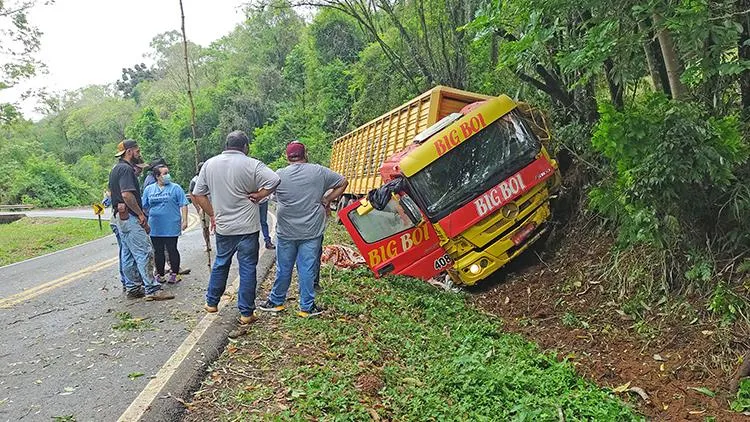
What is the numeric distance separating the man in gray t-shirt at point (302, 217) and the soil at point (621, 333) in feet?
7.02

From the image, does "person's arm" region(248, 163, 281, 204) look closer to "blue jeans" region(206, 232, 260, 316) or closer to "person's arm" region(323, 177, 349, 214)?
"blue jeans" region(206, 232, 260, 316)

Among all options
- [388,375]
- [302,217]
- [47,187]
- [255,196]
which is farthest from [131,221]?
[47,187]

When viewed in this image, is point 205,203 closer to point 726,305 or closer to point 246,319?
point 246,319

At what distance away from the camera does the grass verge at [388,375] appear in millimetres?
3508

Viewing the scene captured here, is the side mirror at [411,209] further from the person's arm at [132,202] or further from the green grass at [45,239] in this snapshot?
the green grass at [45,239]

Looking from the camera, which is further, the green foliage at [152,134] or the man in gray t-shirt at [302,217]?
the green foliage at [152,134]

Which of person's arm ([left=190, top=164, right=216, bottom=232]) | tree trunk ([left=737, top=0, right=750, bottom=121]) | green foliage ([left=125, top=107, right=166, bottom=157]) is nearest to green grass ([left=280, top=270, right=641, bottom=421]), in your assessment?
person's arm ([left=190, top=164, right=216, bottom=232])

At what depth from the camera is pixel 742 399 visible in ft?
12.0

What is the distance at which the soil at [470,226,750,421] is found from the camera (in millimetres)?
3941

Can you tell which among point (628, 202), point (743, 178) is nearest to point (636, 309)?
point (628, 202)

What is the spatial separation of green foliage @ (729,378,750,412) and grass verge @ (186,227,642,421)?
688mm

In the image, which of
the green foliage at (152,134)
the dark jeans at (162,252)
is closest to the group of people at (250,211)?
the dark jeans at (162,252)

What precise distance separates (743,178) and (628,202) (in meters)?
0.93

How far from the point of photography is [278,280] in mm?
5586
